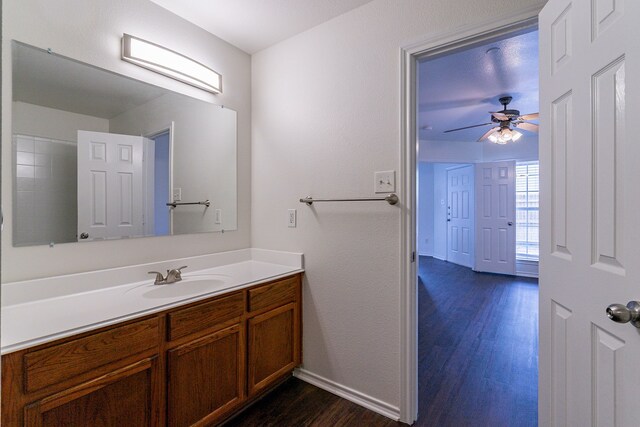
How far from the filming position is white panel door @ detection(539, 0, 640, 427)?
0.92 meters

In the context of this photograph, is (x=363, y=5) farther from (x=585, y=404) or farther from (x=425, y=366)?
(x=425, y=366)

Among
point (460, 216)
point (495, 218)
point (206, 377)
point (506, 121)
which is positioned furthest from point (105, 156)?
point (460, 216)

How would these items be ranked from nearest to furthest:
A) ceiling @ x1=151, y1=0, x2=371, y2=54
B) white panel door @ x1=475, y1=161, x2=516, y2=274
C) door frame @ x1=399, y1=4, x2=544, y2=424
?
door frame @ x1=399, y1=4, x2=544, y2=424, ceiling @ x1=151, y1=0, x2=371, y2=54, white panel door @ x1=475, y1=161, x2=516, y2=274

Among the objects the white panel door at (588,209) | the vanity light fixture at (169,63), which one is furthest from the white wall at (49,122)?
the white panel door at (588,209)

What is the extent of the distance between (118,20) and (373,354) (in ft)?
7.34

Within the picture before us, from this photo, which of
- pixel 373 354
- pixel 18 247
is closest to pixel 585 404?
pixel 373 354

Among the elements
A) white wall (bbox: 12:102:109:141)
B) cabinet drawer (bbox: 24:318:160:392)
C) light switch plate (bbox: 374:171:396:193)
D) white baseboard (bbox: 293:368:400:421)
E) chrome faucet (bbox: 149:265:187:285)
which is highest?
white wall (bbox: 12:102:109:141)

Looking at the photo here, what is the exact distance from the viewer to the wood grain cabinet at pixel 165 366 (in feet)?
3.72

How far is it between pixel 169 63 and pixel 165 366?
160cm

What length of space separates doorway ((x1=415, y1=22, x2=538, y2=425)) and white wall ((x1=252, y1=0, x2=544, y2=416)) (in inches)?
8.0

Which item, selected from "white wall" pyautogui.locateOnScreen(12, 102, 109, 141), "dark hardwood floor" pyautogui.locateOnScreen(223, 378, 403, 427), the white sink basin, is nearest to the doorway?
"dark hardwood floor" pyautogui.locateOnScreen(223, 378, 403, 427)

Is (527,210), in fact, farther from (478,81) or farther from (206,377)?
(206,377)

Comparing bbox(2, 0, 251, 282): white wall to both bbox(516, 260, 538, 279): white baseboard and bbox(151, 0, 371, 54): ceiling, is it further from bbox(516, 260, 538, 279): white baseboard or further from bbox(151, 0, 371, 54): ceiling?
bbox(516, 260, 538, 279): white baseboard

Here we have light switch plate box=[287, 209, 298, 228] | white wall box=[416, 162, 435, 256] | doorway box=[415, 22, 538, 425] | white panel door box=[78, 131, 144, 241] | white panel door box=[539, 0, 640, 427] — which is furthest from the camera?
white wall box=[416, 162, 435, 256]
